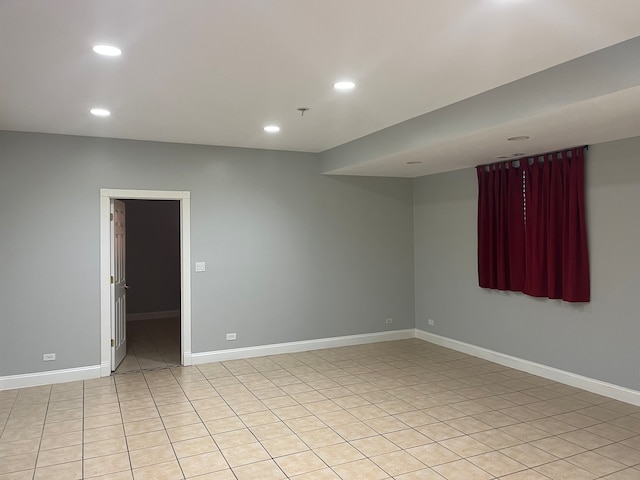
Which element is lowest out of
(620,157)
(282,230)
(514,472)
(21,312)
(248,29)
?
(514,472)

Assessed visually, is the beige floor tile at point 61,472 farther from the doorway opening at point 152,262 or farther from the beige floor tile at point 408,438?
the doorway opening at point 152,262

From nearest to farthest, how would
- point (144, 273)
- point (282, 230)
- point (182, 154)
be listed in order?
point (182, 154), point (282, 230), point (144, 273)

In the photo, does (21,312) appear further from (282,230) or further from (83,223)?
(282,230)

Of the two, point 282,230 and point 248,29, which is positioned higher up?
point 248,29

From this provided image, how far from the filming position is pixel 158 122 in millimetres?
4645

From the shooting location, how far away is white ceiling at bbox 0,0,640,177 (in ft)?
7.80

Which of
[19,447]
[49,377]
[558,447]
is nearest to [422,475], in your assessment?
[558,447]

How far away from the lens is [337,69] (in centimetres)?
319

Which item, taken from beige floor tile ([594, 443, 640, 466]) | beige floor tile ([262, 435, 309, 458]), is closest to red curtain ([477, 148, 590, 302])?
beige floor tile ([594, 443, 640, 466])

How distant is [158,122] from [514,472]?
4150mm

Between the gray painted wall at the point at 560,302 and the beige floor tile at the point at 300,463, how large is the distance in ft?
9.85

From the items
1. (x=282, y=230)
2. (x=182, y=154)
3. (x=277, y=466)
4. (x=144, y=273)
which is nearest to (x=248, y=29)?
(x=277, y=466)

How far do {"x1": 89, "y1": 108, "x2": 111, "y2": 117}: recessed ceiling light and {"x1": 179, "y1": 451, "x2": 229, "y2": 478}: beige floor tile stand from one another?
293cm

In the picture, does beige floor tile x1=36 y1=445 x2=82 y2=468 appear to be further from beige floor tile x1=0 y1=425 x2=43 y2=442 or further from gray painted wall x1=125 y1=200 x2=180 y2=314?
gray painted wall x1=125 y1=200 x2=180 y2=314
